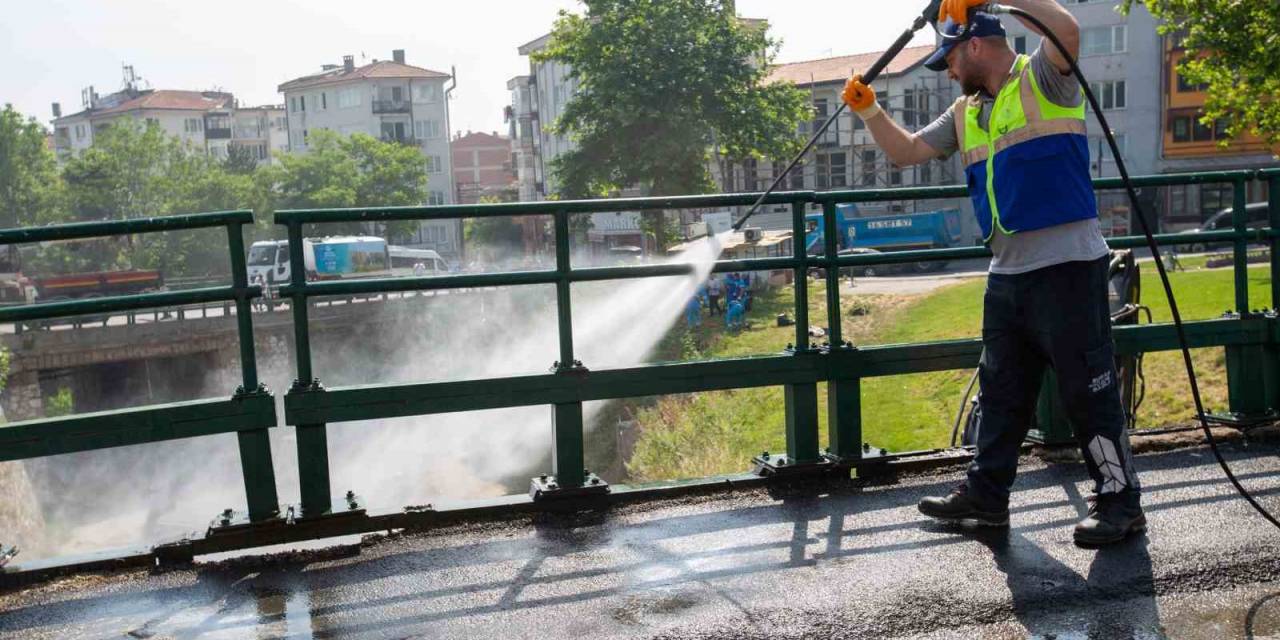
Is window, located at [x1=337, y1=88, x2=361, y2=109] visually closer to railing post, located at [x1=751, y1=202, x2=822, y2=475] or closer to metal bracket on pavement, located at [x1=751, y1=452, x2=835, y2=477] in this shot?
railing post, located at [x1=751, y1=202, x2=822, y2=475]

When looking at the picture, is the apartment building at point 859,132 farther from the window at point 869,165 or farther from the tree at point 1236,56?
the tree at point 1236,56

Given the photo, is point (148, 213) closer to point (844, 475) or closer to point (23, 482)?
point (23, 482)

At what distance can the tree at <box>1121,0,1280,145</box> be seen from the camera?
1962 centimetres

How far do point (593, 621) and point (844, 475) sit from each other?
7.82ft

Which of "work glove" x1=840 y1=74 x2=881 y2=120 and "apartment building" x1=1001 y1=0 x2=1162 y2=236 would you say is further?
"apartment building" x1=1001 y1=0 x2=1162 y2=236

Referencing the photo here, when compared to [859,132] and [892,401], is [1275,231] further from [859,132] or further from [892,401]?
[859,132]

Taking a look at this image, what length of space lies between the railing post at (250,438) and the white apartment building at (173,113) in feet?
381

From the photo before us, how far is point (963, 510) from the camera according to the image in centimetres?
500

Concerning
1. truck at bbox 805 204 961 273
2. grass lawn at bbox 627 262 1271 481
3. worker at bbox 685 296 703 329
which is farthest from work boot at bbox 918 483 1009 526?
truck at bbox 805 204 961 273

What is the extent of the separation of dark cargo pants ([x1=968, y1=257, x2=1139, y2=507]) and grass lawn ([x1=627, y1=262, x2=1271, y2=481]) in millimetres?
11405

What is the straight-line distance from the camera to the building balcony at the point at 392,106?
103188mm

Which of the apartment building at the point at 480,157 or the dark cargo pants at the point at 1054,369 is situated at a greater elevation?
the apartment building at the point at 480,157

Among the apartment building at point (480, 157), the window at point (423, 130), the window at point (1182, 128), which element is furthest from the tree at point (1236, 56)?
the apartment building at point (480, 157)

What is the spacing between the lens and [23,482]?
29422 mm
